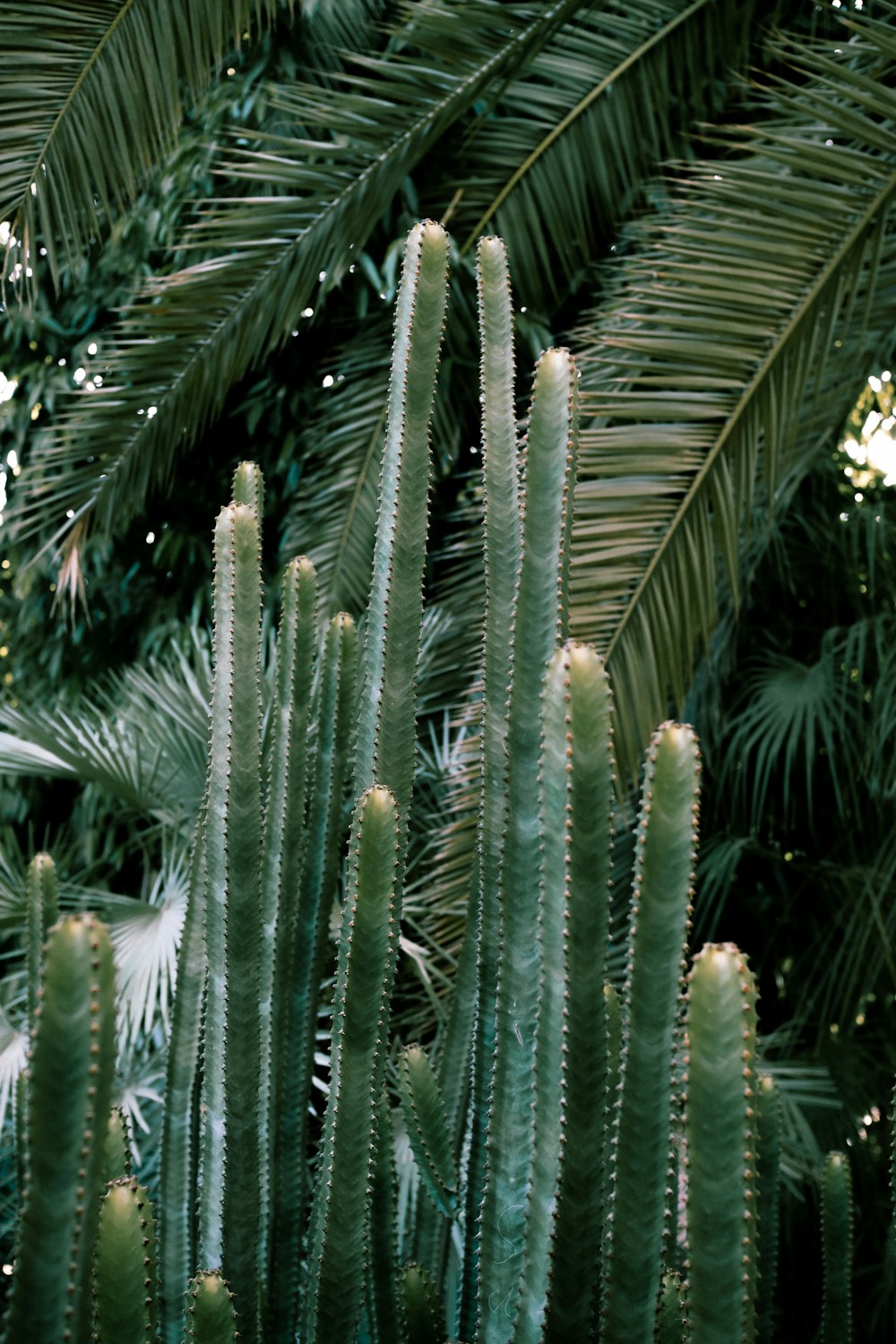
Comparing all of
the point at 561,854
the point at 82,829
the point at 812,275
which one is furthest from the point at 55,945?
the point at 82,829

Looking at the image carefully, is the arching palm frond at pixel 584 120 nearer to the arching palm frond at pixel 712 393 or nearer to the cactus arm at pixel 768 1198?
the arching palm frond at pixel 712 393

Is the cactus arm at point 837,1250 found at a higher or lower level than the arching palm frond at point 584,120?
lower

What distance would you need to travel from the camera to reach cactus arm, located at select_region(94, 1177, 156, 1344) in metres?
0.68

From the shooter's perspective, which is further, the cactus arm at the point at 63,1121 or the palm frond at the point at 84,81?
the palm frond at the point at 84,81

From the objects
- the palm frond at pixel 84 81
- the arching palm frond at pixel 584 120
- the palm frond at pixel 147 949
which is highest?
the arching palm frond at pixel 584 120

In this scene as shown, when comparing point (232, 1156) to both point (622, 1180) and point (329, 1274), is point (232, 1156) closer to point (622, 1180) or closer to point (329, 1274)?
point (329, 1274)

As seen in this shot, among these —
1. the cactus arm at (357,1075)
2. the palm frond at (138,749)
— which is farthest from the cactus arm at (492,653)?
the palm frond at (138,749)

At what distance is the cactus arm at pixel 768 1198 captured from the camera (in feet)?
3.39

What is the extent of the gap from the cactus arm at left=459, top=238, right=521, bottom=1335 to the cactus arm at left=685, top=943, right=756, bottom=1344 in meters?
0.34

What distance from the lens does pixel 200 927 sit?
1161 mm

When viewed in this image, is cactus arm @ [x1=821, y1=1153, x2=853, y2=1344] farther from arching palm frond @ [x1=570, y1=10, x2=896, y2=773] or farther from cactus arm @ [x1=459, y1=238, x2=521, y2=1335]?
arching palm frond @ [x1=570, y1=10, x2=896, y2=773]

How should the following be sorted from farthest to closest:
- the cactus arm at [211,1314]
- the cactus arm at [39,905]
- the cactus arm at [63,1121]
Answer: the cactus arm at [39,905] < the cactus arm at [211,1314] < the cactus arm at [63,1121]

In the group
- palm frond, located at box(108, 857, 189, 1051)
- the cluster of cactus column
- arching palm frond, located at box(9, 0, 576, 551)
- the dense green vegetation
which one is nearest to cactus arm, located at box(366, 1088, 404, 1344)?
the cluster of cactus column

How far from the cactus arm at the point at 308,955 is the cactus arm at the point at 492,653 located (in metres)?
0.16
